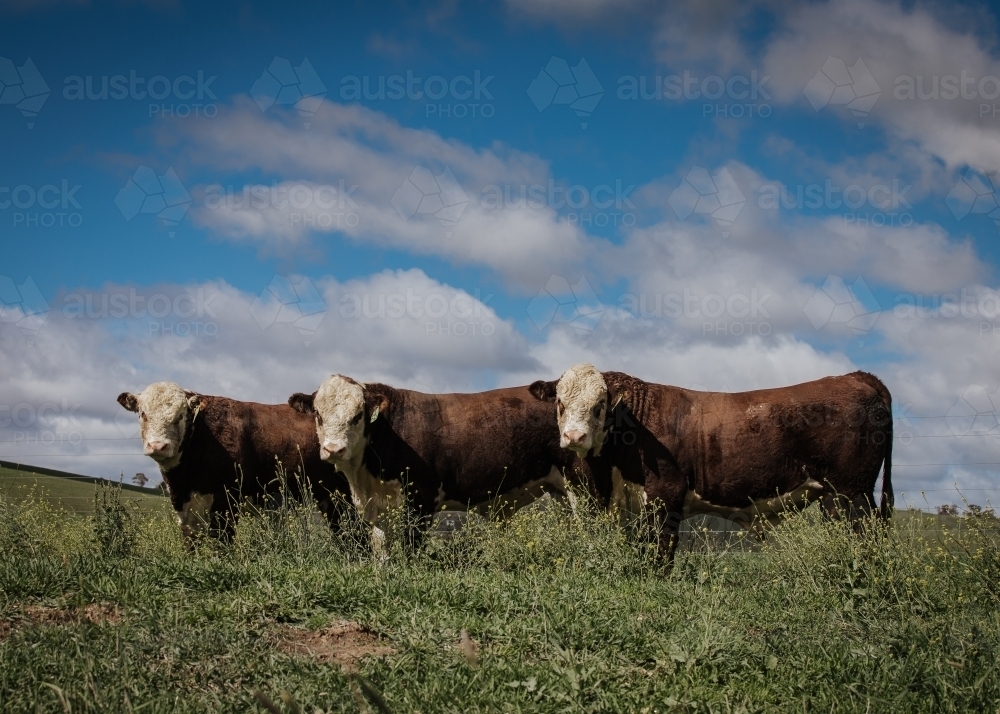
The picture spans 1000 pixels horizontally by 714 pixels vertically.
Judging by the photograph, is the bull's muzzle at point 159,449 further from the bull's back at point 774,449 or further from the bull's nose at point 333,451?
the bull's back at point 774,449

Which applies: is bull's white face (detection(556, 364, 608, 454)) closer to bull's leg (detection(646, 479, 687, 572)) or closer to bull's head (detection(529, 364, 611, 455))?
bull's head (detection(529, 364, 611, 455))

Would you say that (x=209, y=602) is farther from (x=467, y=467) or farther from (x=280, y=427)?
(x=280, y=427)

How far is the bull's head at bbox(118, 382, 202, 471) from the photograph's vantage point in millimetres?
12305

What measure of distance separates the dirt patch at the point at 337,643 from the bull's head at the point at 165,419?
24.0 ft

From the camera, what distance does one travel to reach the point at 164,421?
1247 centimetres

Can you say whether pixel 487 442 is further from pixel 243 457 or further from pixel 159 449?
pixel 159 449

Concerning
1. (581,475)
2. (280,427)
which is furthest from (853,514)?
(280,427)

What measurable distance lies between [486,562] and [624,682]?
3.88m

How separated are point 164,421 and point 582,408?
19.2 ft

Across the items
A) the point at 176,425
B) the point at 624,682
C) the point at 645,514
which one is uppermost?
the point at 176,425

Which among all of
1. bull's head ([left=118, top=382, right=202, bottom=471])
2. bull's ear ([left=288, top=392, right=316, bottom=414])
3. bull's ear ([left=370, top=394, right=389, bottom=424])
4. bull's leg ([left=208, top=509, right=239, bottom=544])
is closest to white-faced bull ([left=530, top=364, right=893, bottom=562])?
bull's ear ([left=370, top=394, right=389, bottom=424])

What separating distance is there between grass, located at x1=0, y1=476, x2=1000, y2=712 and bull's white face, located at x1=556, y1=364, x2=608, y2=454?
2.46 m

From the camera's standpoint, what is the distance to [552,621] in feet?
18.8

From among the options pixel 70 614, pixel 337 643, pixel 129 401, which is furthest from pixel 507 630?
pixel 129 401
